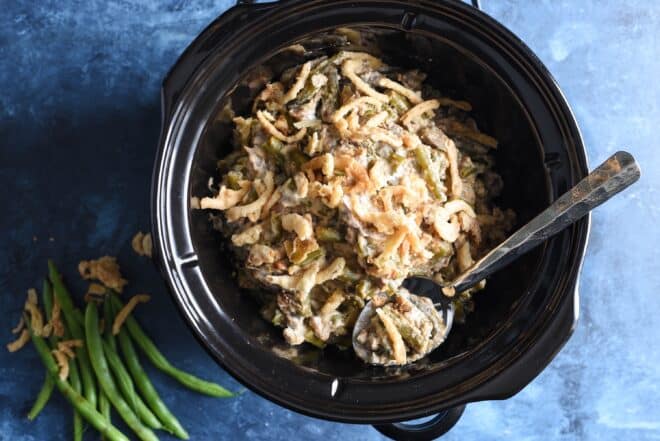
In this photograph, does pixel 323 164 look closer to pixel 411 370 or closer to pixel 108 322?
pixel 411 370

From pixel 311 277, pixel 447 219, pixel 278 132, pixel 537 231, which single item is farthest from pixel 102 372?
pixel 537 231

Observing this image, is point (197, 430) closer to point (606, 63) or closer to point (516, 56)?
point (516, 56)

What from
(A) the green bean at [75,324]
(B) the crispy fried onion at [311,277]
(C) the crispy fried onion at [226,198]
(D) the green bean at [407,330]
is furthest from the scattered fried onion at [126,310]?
(D) the green bean at [407,330]

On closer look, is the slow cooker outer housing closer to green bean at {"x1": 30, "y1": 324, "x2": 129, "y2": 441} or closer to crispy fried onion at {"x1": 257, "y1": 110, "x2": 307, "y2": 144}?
crispy fried onion at {"x1": 257, "y1": 110, "x2": 307, "y2": 144}

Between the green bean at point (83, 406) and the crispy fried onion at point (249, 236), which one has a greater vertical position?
the crispy fried onion at point (249, 236)

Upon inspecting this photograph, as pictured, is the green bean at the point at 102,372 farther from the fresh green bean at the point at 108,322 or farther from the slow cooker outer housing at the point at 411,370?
the slow cooker outer housing at the point at 411,370

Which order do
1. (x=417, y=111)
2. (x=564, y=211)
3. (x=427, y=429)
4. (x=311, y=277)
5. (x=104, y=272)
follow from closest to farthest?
(x=564, y=211)
(x=311, y=277)
(x=417, y=111)
(x=427, y=429)
(x=104, y=272)

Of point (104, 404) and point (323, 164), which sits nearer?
point (323, 164)

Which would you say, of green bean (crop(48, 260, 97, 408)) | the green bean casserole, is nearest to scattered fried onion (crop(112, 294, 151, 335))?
green bean (crop(48, 260, 97, 408))
